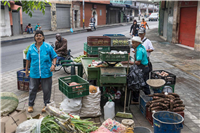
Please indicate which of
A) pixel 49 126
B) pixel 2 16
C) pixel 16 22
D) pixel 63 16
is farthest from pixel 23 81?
pixel 63 16

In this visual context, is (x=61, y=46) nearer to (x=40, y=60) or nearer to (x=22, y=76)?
(x=22, y=76)

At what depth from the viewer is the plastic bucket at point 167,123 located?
13.3ft

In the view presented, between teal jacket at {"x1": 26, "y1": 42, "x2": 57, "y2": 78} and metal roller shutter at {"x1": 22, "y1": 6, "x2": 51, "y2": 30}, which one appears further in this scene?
metal roller shutter at {"x1": 22, "y1": 6, "x2": 51, "y2": 30}

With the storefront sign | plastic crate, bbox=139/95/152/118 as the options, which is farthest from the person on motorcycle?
the storefront sign

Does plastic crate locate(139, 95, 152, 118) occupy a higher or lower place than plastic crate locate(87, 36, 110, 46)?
lower

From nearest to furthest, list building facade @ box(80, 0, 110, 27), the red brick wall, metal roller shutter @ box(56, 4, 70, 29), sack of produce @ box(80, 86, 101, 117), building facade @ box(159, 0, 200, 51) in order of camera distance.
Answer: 1. sack of produce @ box(80, 86, 101, 117)
2. building facade @ box(159, 0, 200, 51)
3. metal roller shutter @ box(56, 4, 70, 29)
4. building facade @ box(80, 0, 110, 27)
5. the red brick wall

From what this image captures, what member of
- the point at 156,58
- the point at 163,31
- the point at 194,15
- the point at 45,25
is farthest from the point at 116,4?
the point at 156,58

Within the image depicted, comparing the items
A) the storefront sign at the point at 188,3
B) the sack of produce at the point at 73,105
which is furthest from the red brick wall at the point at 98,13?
the sack of produce at the point at 73,105

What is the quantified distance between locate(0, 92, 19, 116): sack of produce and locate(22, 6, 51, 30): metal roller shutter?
2609 centimetres

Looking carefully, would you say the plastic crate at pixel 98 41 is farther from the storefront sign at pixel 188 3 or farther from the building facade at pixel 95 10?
the building facade at pixel 95 10

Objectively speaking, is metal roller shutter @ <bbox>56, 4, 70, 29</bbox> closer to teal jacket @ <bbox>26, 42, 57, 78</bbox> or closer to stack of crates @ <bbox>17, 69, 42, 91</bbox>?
stack of crates @ <bbox>17, 69, 42, 91</bbox>

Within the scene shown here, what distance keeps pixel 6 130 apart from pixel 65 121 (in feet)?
3.60

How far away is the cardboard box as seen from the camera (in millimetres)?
4098

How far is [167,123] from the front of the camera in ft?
13.4
